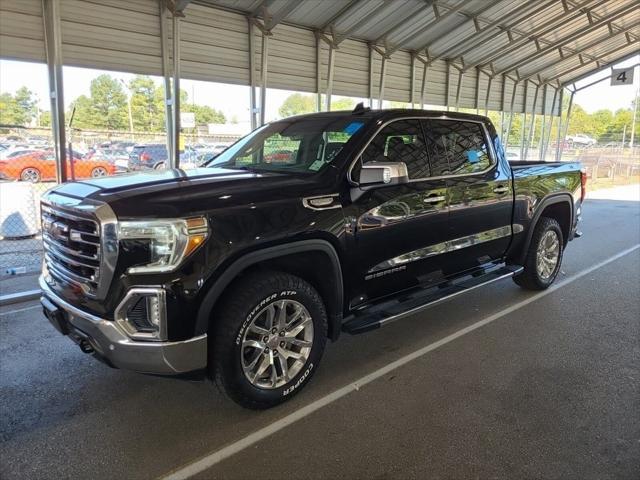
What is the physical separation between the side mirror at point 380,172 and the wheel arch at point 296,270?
0.58 meters

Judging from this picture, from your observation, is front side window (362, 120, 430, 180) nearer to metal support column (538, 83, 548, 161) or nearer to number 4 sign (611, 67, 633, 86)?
metal support column (538, 83, 548, 161)

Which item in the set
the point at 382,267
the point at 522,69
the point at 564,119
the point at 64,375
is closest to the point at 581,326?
the point at 382,267

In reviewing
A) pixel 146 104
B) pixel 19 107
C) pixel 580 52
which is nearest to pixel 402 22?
pixel 146 104

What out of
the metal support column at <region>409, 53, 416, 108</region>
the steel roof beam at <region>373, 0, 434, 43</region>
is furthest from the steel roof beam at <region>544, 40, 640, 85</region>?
the steel roof beam at <region>373, 0, 434, 43</region>

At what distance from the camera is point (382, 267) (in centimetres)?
391

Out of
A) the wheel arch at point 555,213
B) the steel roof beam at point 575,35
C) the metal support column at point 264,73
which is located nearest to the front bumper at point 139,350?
the wheel arch at point 555,213

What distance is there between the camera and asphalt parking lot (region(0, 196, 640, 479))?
9.06 ft

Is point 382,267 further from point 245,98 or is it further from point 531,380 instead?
point 245,98

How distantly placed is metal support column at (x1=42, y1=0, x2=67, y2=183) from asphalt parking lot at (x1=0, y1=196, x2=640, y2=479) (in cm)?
518

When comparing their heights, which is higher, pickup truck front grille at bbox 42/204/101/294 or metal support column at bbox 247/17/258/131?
metal support column at bbox 247/17/258/131

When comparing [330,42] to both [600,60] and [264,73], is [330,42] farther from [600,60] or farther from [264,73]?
[600,60]

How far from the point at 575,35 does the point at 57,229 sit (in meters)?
21.3

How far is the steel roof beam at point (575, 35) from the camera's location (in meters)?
Answer: 17.9

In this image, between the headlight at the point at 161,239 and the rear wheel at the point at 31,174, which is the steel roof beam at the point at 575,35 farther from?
the headlight at the point at 161,239
